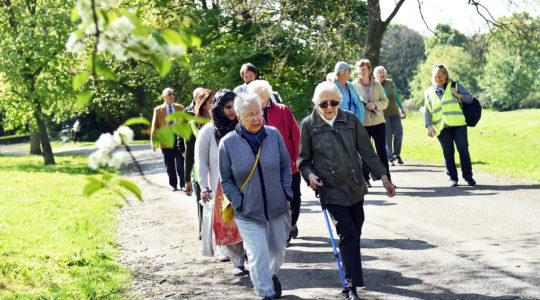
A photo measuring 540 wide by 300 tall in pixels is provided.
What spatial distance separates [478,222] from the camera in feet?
26.1

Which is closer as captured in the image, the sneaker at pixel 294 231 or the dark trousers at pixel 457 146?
the sneaker at pixel 294 231

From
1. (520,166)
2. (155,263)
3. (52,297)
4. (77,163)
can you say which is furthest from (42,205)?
(77,163)

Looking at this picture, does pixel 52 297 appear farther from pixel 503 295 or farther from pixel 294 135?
A: pixel 503 295

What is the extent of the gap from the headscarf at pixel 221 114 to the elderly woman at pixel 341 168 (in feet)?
3.47

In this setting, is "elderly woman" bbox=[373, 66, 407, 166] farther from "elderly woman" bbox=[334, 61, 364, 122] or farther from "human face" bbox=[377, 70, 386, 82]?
"elderly woman" bbox=[334, 61, 364, 122]

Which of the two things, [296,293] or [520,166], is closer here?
[296,293]

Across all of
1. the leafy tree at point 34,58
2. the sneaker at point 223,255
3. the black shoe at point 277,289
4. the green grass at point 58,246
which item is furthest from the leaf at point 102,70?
the leafy tree at point 34,58

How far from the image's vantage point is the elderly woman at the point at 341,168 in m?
5.44

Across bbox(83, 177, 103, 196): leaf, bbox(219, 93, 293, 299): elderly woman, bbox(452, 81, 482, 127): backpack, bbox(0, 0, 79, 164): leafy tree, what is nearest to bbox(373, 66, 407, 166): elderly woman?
bbox(452, 81, 482, 127): backpack

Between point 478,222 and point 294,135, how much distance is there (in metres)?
2.79

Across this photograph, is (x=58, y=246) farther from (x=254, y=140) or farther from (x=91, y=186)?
(x=91, y=186)

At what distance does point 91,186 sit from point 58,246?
6702 millimetres

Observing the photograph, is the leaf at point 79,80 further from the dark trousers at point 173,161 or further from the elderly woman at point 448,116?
the dark trousers at point 173,161

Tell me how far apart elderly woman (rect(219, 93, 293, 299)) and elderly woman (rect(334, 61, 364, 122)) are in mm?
3833
